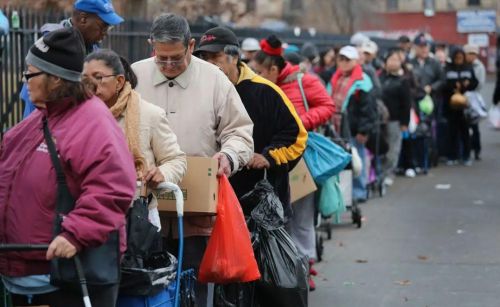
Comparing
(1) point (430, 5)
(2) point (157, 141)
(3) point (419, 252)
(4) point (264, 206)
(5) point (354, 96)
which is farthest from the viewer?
(1) point (430, 5)

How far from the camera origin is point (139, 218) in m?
5.48

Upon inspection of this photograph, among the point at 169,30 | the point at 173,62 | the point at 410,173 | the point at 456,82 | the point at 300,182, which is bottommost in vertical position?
the point at 410,173

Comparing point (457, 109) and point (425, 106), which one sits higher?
point (425, 106)

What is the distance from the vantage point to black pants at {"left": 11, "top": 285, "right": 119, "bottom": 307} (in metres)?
4.97

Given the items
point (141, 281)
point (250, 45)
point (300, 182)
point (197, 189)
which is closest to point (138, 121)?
point (197, 189)

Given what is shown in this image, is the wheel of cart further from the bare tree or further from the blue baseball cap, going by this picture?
the bare tree

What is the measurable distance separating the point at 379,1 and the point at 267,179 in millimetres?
71666

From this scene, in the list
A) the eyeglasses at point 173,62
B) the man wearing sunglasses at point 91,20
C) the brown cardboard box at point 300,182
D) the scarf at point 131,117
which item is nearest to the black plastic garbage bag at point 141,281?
the scarf at point 131,117

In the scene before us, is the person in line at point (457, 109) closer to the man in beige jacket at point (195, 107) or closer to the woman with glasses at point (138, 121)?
the man in beige jacket at point (195, 107)

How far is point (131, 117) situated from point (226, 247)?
3.07ft

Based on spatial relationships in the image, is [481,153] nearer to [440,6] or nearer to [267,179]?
[267,179]

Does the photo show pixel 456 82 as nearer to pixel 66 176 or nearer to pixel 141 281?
pixel 141 281

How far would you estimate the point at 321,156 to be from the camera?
10031 mm

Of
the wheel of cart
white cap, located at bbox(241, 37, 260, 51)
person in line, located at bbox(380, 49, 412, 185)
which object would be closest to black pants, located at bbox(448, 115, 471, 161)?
person in line, located at bbox(380, 49, 412, 185)
